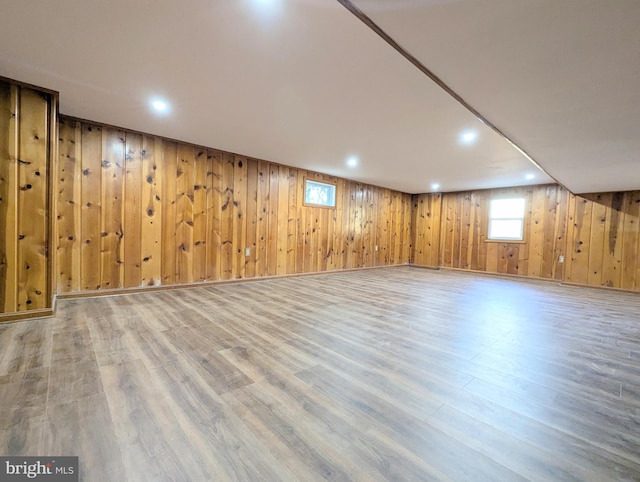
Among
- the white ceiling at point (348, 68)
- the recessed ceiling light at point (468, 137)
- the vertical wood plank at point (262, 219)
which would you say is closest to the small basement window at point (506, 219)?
Result: the white ceiling at point (348, 68)

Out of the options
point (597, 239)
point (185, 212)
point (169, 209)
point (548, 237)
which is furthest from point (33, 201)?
point (597, 239)

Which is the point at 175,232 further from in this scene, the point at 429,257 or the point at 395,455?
the point at 429,257

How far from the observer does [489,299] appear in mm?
3994

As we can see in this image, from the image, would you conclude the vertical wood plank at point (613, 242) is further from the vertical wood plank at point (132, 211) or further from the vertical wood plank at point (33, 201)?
the vertical wood plank at point (33, 201)

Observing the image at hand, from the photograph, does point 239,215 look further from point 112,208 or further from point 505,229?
point 505,229

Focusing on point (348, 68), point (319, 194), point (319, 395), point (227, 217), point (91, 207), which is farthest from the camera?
point (319, 194)

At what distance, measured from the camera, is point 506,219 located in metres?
6.58

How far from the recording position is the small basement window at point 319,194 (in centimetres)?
569

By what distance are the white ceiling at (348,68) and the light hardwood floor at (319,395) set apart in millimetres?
1966

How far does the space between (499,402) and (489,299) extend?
2917 mm

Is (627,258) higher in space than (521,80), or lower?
lower

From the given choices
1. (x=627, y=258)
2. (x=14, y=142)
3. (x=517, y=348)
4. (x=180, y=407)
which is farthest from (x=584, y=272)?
(x=14, y=142)

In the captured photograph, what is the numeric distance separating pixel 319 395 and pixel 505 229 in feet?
22.8

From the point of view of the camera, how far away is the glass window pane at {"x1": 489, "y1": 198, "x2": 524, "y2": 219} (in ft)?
21.0
